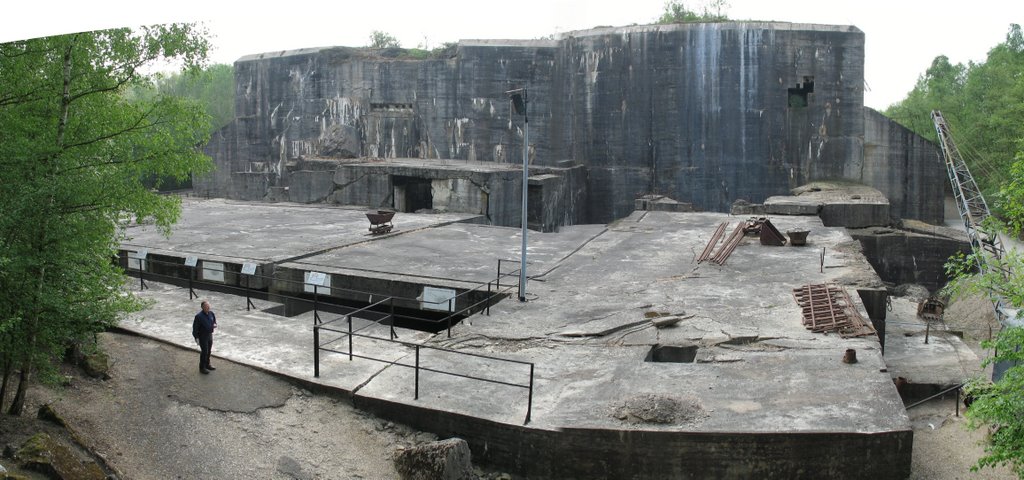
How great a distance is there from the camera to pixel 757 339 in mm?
10148

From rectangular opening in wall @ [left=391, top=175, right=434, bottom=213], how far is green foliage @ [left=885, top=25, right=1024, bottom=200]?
49.8 ft

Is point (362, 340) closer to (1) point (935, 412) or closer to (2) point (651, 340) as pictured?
(2) point (651, 340)

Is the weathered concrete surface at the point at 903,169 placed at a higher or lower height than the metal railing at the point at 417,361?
higher

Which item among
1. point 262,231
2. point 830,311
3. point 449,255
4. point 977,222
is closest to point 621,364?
point 830,311

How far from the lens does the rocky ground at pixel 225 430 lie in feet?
25.4

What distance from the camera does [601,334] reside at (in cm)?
1059

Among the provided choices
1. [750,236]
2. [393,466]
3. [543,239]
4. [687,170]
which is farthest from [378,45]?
[393,466]

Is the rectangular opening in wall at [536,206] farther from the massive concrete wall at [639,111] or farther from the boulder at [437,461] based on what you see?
the boulder at [437,461]

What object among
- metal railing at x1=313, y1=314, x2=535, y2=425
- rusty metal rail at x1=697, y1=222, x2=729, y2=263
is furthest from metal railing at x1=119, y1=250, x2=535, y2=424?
rusty metal rail at x1=697, y1=222, x2=729, y2=263

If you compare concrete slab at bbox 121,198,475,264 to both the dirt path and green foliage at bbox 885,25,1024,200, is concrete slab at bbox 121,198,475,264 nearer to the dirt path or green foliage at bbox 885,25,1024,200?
the dirt path

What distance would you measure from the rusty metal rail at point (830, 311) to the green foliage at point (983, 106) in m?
7.26

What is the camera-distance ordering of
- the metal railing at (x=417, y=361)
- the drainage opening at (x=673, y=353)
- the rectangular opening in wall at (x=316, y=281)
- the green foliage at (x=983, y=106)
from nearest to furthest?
1. the metal railing at (x=417, y=361)
2. the drainage opening at (x=673, y=353)
3. the rectangular opening in wall at (x=316, y=281)
4. the green foliage at (x=983, y=106)

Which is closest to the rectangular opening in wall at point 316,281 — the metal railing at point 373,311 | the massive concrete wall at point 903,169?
the metal railing at point 373,311

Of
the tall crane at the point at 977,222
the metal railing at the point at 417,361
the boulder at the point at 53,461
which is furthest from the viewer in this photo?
the tall crane at the point at 977,222
